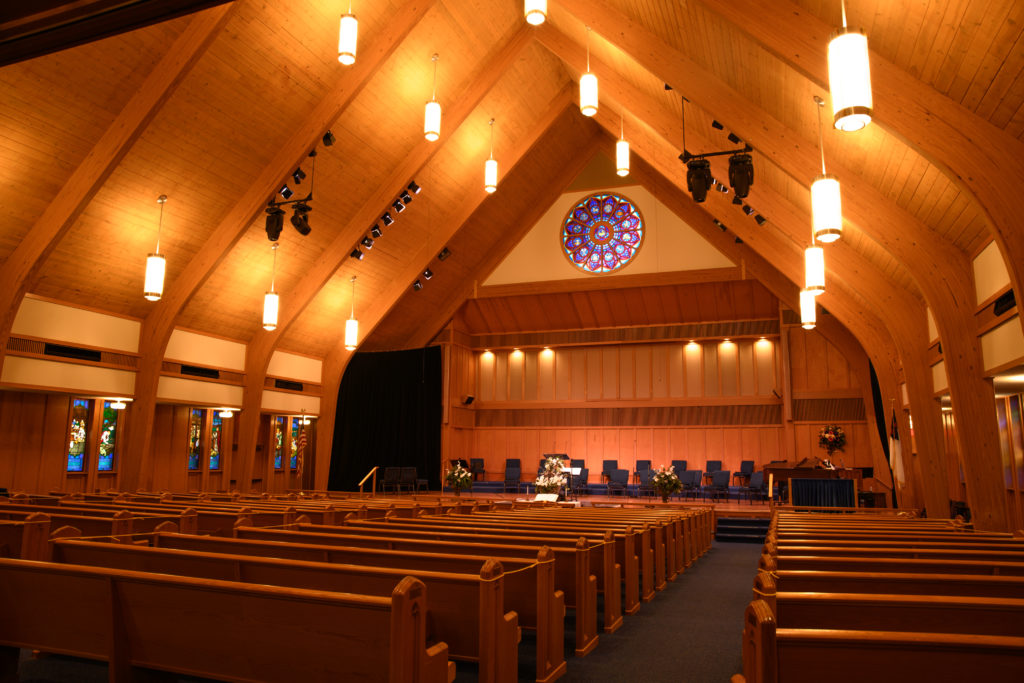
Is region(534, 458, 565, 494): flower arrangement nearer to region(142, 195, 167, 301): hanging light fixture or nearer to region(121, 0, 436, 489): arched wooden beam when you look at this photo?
region(121, 0, 436, 489): arched wooden beam

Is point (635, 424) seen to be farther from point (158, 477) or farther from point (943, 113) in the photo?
point (943, 113)

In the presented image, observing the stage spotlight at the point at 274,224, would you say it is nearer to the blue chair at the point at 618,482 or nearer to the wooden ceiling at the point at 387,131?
the wooden ceiling at the point at 387,131

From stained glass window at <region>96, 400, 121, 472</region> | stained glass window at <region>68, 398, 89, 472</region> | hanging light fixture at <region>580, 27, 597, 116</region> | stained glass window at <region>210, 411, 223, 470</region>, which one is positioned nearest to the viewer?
hanging light fixture at <region>580, 27, 597, 116</region>

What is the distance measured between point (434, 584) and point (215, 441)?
11.8 metres

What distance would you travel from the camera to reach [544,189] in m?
16.7

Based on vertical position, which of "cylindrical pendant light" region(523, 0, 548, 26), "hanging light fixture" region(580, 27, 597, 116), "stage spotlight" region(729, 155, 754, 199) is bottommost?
"stage spotlight" region(729, 155, 754, 199)

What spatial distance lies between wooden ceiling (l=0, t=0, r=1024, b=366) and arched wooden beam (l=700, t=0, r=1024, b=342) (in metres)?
0.04

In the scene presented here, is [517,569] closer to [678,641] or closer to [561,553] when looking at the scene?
[561,553]

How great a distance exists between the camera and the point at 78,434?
1059 cm

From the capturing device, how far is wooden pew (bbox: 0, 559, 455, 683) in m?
1.93

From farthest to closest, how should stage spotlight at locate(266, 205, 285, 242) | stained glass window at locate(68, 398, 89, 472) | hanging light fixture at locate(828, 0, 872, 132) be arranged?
stained glass window at locate(68, 398, 89, 472) → stage spotlight at locate(266, 205, 285, 242) → hanging light fixture at locate(828, 0, 872, 132)

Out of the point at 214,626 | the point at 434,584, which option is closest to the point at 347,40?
the point at 434,584

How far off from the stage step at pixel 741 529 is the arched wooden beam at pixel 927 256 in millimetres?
4872

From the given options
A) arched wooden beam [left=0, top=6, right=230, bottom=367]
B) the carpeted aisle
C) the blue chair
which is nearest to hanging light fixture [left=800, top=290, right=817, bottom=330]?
the carpeted aisle
